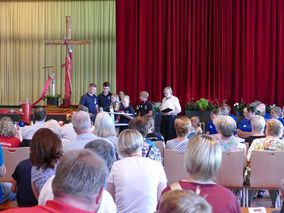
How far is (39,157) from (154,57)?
8.99 meters

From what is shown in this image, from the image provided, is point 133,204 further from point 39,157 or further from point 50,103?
point 50,103

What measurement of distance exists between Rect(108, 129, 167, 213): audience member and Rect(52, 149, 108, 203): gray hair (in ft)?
4.16

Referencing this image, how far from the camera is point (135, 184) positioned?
2.82 metres

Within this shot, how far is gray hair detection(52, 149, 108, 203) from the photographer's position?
1.48 metres

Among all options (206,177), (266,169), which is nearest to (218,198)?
(206,177)

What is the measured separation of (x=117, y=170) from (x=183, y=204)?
1538mm

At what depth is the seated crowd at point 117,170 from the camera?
1488mm

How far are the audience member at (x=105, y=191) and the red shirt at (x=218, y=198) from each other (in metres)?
0.44

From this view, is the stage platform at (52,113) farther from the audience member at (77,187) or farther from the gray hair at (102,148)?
the audience member at (77,187)

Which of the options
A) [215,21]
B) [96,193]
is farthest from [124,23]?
[96,193]

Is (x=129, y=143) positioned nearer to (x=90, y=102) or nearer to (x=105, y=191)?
(x=105, y=191)

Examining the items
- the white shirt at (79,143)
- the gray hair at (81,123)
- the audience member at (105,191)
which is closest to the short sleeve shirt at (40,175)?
the audience member at (105,191)

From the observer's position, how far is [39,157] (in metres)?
2.82

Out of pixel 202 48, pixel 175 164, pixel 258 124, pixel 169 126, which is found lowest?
pixel 169 126
